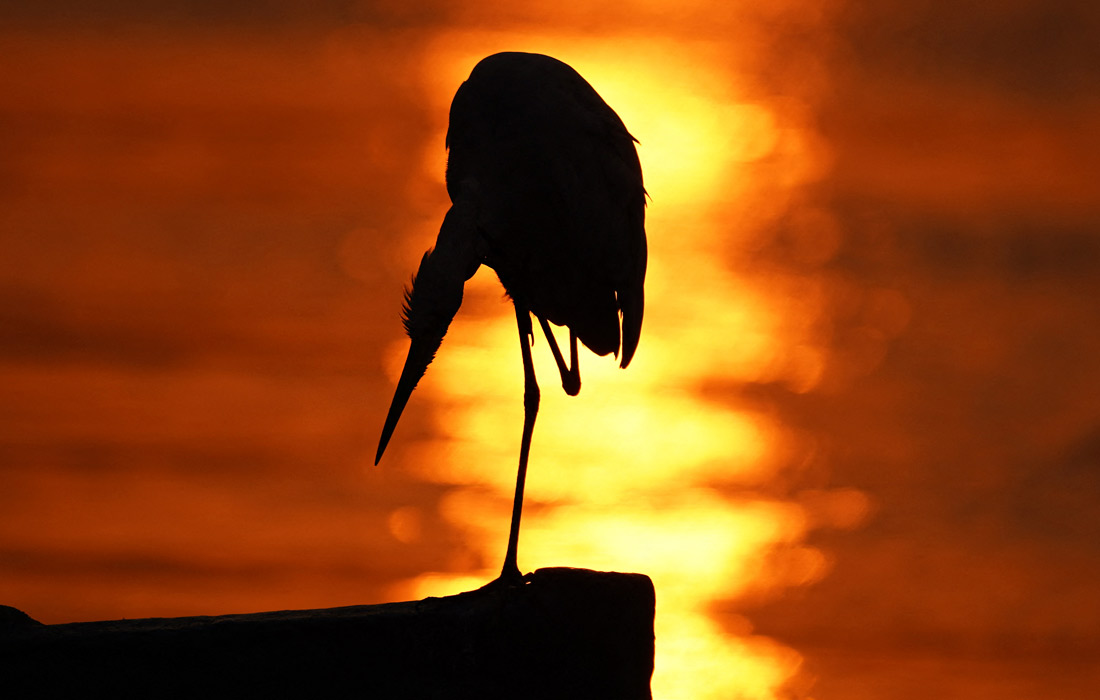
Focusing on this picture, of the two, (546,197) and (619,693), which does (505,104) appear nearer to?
(546,197)

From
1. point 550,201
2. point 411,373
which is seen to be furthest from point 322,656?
point 550,201

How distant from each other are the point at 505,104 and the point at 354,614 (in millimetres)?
2993

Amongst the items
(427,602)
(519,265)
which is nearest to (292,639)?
(427,602)

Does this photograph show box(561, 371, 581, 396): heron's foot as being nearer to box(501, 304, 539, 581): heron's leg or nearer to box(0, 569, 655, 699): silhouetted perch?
box(501, 304, 539, 581): heron's leg

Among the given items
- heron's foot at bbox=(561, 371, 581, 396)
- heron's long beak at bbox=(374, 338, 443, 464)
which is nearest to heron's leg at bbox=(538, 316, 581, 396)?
heron's foot at bbox=(561, 371, 581, 396)

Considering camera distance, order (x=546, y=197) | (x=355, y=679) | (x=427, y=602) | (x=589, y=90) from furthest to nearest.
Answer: (x=589, y=90) → (x=546, y=197) → (x=427, y=602) → (x=355, y=679)

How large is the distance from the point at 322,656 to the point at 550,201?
8.65ft

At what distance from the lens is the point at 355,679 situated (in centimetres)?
512

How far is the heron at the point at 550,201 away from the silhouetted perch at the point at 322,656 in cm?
97

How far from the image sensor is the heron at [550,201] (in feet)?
22.1

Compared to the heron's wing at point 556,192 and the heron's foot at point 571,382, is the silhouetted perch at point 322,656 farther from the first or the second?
the heron's foot at point 571,382

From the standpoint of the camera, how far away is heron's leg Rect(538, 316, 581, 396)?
7367 mm

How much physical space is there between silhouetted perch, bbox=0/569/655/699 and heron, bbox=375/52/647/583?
974 millimetres

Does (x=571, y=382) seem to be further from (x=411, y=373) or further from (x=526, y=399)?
(x=411, y=373)
